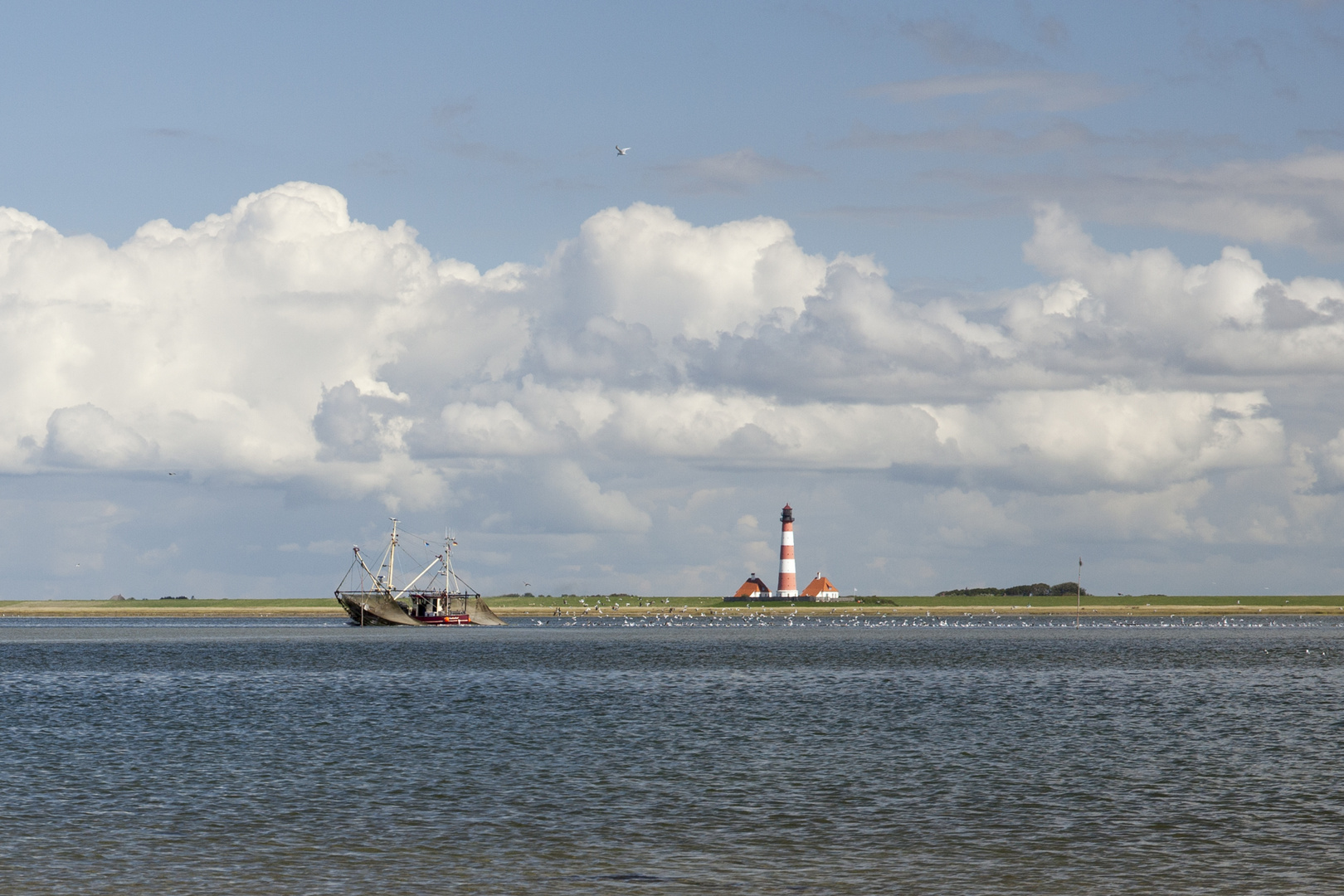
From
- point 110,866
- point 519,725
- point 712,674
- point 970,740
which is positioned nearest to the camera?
point 110,866

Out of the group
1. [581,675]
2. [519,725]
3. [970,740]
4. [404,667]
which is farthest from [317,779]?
[404,667]

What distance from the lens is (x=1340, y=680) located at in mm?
80812

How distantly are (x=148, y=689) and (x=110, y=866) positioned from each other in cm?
5304

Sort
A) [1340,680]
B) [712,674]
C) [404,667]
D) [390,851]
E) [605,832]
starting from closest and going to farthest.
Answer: [390,851] → [605,832] → [1340,680] → [712,674] → [404,667]

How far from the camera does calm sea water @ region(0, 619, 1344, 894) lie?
84.5 ft

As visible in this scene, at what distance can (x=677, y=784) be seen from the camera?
124ft

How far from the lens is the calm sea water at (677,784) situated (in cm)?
2577

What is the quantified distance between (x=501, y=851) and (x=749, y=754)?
1740 centimetres

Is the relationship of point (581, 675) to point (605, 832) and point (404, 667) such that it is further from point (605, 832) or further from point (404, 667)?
point (605, 832)

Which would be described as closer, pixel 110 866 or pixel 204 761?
pixel 110 866

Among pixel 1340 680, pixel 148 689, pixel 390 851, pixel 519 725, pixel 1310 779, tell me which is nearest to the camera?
pixel 390 851

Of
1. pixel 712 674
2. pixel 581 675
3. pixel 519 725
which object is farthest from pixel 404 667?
pixel 519 725

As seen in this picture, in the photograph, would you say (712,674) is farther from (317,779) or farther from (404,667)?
(317,779)

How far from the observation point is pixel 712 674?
88188 mm
